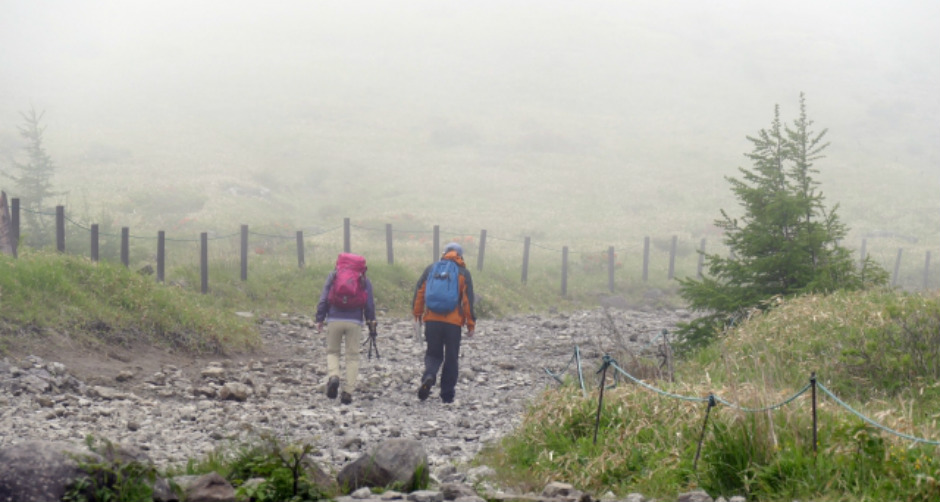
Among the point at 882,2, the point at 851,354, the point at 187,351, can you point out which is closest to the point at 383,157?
the point at 187,351

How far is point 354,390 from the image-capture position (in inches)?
432

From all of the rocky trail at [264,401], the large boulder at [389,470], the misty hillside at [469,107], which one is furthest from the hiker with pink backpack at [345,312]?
the misty hillside at [469,107]

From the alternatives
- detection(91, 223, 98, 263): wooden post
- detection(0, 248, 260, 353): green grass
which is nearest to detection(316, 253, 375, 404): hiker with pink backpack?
detection(0, 248, 260, 353): green grass

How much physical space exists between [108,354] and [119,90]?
72.6 metres

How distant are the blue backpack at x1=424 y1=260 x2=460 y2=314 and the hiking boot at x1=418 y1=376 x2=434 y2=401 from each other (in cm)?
82

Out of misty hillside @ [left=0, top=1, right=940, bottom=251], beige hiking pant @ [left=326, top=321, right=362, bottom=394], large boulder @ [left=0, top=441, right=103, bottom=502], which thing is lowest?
beige hiking pant @ [left=326, top=321, right=362, bottom=394]

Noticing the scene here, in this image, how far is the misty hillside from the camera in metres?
47.3

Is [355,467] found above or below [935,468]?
below

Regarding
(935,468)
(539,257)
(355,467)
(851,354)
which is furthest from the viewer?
(539,257)

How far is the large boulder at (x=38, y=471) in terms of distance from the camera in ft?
15.3

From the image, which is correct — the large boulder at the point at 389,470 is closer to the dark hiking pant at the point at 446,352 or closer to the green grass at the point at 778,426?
the green grass at the point at 778,426

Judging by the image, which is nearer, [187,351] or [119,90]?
[187,351]

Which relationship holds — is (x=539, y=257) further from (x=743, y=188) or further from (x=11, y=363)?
(x=11, y=363)

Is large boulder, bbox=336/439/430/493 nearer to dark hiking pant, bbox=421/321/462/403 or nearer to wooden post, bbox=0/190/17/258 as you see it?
dark hiking pant, bbox=421/321/462/403
